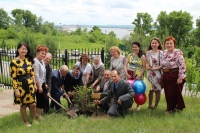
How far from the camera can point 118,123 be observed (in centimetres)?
499

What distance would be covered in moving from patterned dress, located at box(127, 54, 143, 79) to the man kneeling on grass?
530 millimetres

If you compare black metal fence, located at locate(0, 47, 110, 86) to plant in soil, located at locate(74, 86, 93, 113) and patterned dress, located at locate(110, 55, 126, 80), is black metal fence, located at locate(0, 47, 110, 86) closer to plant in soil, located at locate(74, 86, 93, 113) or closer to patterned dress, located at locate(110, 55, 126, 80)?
patterned dress, located at locate(110, 55, 126, 80)

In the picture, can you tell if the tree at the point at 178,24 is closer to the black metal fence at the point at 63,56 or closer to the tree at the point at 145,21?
the tree at the point at 145,21

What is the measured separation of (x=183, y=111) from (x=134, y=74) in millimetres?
1387

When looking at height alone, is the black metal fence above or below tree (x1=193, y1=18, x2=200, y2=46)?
below

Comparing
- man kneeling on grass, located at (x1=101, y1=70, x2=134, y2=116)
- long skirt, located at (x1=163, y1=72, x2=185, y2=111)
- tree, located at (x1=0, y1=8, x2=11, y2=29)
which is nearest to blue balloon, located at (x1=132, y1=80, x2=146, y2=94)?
man kneeling on grass, located at (x1=101, y1=70, x2=134, y2=116)

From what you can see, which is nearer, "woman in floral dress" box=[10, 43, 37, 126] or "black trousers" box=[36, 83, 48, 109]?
"woman in floral dress" box=[10, 43, 37, 126]

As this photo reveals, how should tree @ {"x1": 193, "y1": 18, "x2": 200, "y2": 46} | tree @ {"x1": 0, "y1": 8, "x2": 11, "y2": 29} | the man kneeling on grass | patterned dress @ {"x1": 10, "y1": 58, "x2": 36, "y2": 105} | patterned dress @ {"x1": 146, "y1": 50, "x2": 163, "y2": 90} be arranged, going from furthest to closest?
tree @ {"x1": 0, "y1": 8, "x2": 11, "y2": 29}, tree @ {"x1": 193, "y1": 18, "x2": 200, "y2": 46}, patterned dress @ {"x1": 146, "y1": 50, "x2": 163, "y2": 90}, the man kneeling on grass, patterned dress @ {"x1": 10, "y1": 58, "x2": 36, "y2": 105}

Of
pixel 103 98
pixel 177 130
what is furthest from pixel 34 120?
pixel 177 130

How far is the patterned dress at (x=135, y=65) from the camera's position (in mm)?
5840

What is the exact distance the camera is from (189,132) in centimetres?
441

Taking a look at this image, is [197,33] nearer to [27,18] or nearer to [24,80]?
[24,80]

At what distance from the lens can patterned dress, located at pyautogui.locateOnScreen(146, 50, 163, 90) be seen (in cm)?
564

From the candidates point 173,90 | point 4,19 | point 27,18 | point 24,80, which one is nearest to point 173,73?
point 173,90
